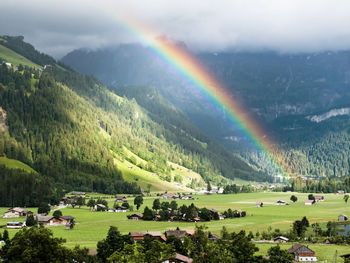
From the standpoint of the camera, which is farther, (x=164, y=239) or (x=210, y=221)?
(x=210, y=221)

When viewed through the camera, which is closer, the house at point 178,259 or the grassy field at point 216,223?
the house at point 178,259

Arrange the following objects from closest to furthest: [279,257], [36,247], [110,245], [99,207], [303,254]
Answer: [36,247]
[279,257]
[110,245]
[303,254]
[99,207]

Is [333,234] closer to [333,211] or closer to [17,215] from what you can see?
[333,211]

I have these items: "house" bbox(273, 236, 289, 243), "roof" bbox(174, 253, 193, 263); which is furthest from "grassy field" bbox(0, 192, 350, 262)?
"roof" bbox(174, 253, 193, 263)

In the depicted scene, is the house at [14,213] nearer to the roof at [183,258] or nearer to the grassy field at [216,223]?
the grassy field at [216,223]

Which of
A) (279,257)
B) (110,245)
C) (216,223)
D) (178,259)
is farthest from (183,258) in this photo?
(216,223)

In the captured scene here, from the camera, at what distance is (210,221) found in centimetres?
16075

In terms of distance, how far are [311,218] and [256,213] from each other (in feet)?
85.8

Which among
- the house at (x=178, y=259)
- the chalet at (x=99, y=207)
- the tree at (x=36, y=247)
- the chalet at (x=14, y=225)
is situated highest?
the tree at (x=36, y=247)

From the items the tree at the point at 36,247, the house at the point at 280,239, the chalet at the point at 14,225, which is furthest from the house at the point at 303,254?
the chalet at the point at 14,225

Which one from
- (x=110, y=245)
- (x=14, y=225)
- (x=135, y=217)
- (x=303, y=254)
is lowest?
(x=14, y=225)

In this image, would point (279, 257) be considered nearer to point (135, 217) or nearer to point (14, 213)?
point (135, 217)

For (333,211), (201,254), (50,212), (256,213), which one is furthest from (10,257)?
(333,211)

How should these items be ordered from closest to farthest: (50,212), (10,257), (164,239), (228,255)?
(10,257)
(228,255)
(164,239)
(50,212)
